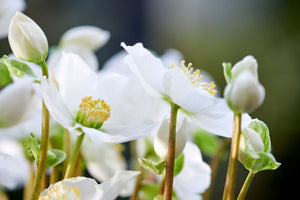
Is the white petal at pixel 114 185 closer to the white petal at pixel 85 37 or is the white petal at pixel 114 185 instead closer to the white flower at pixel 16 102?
the white flower at pixel 16 102

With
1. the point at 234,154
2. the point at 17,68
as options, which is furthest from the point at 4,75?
the point at 234,154

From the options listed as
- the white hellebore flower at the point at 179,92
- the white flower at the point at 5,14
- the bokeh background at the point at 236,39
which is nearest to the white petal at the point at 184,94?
the white hellebore flower at the point at 179,92

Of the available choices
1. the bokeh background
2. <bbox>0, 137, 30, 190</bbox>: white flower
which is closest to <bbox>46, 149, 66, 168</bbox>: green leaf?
<bbox>0, 137, 30, 190</bbox>: white flower

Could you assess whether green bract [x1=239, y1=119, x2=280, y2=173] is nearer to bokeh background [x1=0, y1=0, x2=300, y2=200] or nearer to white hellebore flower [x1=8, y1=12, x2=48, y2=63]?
white hellebore flower [x1=8, y1=12, x2=48, y2=63]

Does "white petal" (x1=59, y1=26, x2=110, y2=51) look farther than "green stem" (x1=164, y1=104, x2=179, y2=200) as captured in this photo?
Yes

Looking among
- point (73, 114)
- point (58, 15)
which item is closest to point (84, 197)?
point (73, 114)
